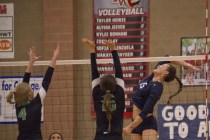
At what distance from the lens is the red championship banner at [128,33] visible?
9500 mm

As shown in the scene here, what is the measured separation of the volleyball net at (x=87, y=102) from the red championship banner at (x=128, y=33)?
0.02 metres

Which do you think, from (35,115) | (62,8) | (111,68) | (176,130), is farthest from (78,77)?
(35,115)

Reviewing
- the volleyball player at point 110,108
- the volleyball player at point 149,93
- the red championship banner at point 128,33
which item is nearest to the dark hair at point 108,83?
the volleyball player at point 110,108

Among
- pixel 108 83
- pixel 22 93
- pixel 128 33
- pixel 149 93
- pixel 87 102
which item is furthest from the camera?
pixel 87 102

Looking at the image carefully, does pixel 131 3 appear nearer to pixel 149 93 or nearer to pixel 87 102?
pixel 87 102

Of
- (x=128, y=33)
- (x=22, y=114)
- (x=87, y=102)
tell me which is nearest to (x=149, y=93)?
(x=22, y=114)

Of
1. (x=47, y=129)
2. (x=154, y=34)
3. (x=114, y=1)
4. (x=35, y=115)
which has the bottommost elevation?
(x=47, y=129)

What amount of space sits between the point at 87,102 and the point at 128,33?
1474 mm

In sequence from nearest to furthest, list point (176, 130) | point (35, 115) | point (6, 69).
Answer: point (35, 115), point (176, 130), point (6, 69)

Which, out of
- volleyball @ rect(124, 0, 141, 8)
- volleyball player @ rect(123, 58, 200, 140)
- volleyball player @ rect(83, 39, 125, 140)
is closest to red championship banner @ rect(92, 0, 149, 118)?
volleyball @ rect(124, 0, 141, 8)

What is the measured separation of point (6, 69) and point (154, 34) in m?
2.84

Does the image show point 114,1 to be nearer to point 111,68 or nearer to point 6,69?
point 111,68

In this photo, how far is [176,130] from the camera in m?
9.17

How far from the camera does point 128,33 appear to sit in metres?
9.58
